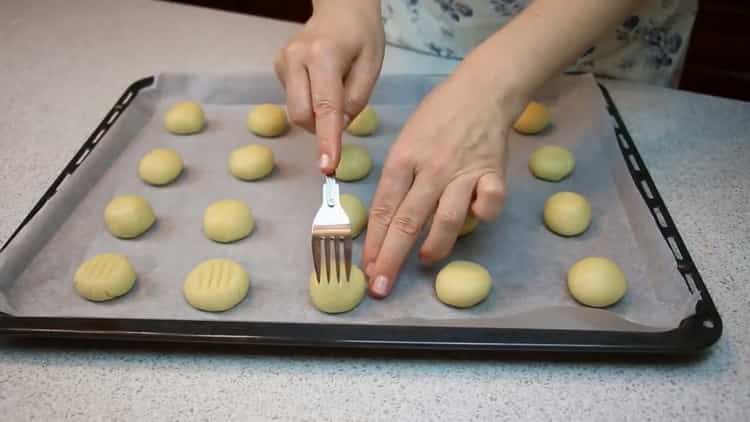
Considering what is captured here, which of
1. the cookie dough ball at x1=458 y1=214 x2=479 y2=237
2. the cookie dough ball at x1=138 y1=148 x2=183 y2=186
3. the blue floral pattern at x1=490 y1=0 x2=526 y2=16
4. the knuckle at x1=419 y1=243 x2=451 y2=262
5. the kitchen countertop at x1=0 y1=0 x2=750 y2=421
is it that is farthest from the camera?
the blue floral pattern at x1=490 y1=0 x2=526 y2=16

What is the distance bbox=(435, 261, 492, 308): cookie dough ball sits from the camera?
0.90 m

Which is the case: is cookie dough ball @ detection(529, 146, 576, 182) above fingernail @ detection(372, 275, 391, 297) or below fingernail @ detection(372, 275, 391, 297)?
below

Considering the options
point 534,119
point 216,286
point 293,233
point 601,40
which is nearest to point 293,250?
point 293,233

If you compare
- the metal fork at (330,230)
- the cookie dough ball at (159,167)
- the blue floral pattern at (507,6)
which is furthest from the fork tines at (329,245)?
the blue floral pattern at (507,6)

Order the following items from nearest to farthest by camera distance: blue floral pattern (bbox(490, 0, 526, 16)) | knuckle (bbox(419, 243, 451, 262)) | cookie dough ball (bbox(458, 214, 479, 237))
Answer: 1. knuckle (bbox(419, 243, 451, 262))
2. cookie dough ball (bbox(458, 214, 479, 237))
3. blue floral pattern (bbox(490, 0, 526, 16))

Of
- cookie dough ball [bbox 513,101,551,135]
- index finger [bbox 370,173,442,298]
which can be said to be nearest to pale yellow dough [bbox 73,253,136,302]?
index finger [bbox 370,173,442,298]

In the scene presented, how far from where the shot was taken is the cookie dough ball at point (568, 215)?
41.0 inches

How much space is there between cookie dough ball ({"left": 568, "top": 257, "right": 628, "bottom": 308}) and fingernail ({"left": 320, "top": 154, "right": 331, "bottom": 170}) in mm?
394

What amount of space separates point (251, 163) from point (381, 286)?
0.41 m

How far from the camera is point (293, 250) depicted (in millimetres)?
1048

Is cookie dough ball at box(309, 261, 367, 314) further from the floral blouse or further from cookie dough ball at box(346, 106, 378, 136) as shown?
the floral blouse

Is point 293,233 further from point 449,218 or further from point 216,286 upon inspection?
point 449,218

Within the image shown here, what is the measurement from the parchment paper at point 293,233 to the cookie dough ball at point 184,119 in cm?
2

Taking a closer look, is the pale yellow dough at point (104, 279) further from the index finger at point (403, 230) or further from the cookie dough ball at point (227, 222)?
the index finger at point (403, 230)
